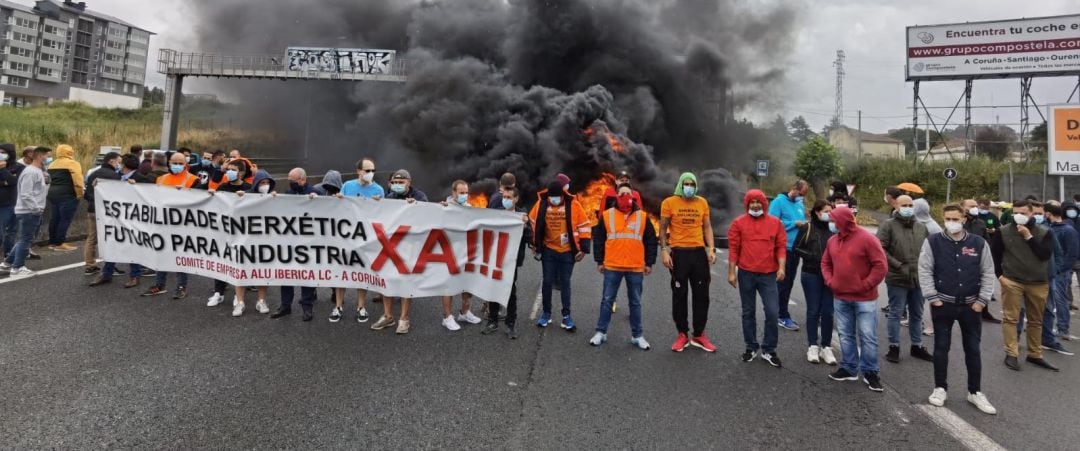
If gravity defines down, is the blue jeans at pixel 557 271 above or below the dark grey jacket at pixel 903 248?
below

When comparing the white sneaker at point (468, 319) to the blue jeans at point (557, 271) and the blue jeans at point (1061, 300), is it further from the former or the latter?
the blue jeans at point (1061, 300)

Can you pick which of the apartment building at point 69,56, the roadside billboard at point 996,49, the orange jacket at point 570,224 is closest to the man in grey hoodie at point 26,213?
the orange jacket at point 570,224

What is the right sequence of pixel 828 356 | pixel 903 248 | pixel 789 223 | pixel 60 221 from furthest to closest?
pixel 60 221
pixel 789 223
pixel 903 248
pixel 828 356

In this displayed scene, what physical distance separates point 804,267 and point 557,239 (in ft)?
8.11

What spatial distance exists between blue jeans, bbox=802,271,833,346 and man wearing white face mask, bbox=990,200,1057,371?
170 cm

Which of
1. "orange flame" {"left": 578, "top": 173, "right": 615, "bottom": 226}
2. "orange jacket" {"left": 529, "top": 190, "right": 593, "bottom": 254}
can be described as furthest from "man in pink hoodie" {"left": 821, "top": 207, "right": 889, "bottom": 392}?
"orange flame" {"left": 578, "top": 173, "right": 615, "bottom": 226}

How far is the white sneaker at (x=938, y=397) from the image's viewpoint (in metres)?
3.89

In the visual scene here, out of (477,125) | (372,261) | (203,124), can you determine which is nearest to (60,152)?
(372,261)

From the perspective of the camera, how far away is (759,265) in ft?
15.7

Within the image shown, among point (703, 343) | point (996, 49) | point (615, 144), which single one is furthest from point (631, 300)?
point (996, 49)

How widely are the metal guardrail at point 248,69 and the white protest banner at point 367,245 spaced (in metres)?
23.5

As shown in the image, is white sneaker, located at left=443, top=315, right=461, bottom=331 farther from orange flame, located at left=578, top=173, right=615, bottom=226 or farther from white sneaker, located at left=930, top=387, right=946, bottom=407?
orange flame, located at left=578, top=173, right=615, bottom=226

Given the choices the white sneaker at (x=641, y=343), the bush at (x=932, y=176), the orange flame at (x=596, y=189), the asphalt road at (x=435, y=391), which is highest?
the bush at (x=932, y=176)

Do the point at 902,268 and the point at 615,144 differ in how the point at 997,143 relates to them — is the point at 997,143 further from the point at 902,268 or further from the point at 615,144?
the point at 902,268
